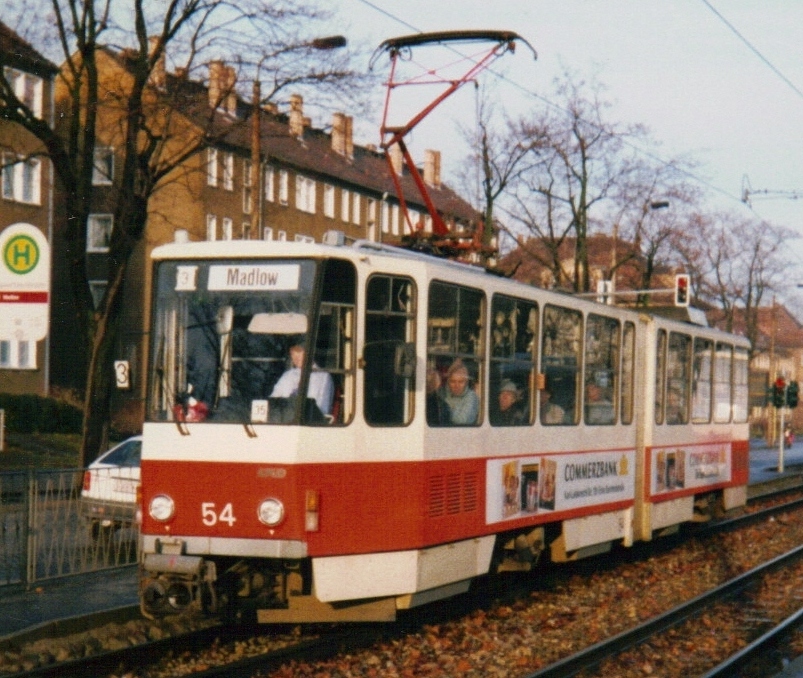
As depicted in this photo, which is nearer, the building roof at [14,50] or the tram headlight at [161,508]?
the tram headlight at [161,508]

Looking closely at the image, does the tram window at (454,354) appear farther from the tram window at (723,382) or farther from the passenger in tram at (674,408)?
the tram window at (723,382)

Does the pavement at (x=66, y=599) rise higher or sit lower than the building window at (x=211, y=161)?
lower

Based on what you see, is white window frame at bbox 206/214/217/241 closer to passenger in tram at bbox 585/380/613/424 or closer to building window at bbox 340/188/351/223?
building window at bbox 340/188/351/223

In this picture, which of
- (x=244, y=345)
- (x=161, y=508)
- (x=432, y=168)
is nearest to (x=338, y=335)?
(x=244, y=345)

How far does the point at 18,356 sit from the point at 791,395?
25.6m

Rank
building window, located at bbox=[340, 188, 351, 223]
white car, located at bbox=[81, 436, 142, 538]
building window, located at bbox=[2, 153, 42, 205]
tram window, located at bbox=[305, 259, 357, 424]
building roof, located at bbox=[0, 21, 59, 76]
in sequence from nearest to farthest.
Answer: tram window, located at bbox=[305, 259, 357, 424] < white car, located at bbox=[81, 436, 142, 538] < building roof, located at bbox=[0, 21, 59, 76] < building window, located at bbox=[2, 153, 42, 205] < building window, located at bbox=[340, 188, 351, 223]

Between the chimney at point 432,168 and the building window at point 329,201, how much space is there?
668 inches

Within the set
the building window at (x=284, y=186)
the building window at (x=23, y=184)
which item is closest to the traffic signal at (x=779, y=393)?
the building window at (x=23, y=184)

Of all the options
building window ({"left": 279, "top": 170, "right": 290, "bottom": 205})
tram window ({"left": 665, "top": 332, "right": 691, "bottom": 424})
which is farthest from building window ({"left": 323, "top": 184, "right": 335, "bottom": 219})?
tram window ({"left": 665, "top": 332, "right": 691, "bottom": 424})

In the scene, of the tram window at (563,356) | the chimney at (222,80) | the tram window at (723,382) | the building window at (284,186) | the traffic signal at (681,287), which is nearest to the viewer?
the tram window at (563,356)

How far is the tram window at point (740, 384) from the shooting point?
65.1 ft

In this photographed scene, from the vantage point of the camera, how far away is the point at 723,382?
19.1m

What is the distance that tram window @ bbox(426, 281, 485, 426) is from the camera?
34.3 feet

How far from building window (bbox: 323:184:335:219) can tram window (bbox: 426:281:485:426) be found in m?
57.5
